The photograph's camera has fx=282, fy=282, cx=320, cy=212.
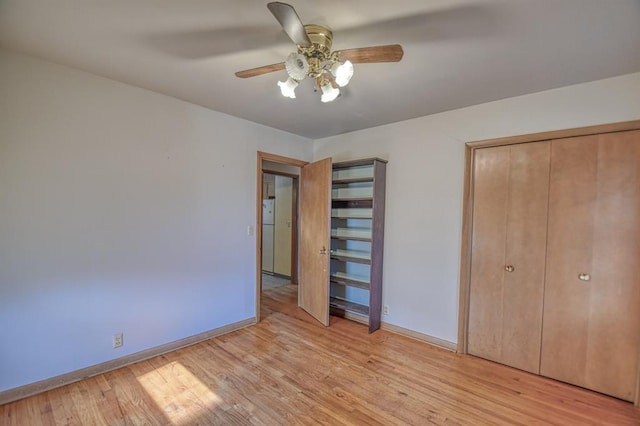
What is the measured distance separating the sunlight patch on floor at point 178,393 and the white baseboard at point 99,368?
0.83 ft

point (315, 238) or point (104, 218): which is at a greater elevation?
point (104, 218)

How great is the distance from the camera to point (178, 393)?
83.1 inches

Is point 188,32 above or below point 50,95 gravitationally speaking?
above

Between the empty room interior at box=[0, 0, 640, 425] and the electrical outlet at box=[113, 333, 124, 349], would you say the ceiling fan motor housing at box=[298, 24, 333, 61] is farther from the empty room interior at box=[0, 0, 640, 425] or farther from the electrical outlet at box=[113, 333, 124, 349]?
the electrical outlet at box=[113, 333, 124, 349]

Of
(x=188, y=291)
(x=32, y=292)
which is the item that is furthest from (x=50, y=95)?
(x=188, y=291)

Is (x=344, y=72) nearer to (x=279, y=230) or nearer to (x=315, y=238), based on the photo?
(x=315, y=238)

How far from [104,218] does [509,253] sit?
3.53 m

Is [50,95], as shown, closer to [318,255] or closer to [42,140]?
[42,140]

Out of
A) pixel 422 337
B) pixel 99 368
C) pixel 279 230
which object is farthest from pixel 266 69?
pixel 279 230

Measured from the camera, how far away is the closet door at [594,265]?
2.08 metres

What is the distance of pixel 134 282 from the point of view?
2504 mm

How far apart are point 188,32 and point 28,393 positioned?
2.72 meters

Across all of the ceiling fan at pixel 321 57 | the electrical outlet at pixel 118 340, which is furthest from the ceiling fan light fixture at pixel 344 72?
A: the electrical outlet at pixel 118 340

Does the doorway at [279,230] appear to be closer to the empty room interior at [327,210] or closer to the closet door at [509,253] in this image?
the empty room interior at [327,210]
